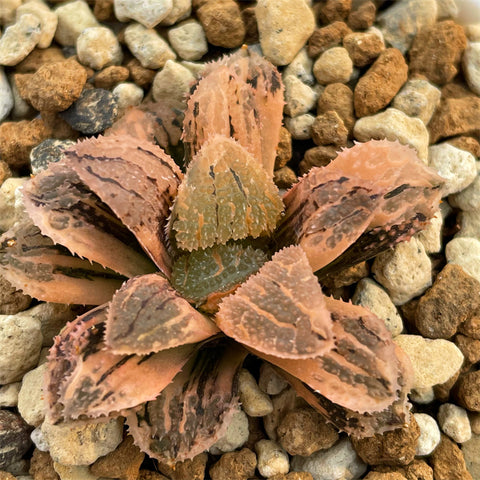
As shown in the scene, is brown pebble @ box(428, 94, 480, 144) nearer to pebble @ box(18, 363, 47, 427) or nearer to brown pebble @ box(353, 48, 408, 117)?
brown pebble @ box(353, 48, 408, 117)

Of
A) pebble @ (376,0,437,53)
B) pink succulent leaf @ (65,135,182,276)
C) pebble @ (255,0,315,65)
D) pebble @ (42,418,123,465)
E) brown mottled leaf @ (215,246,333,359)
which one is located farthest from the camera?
pebble @ (376,0,437,53)

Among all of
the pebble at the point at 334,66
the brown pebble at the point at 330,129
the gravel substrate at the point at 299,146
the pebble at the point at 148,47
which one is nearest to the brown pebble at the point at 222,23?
the gravel substrate at the point at 299,146

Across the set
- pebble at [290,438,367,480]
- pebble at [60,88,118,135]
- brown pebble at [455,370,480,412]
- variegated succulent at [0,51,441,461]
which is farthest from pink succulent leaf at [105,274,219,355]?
brown pebble at [455,370,480,412]

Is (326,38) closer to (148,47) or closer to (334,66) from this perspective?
(334,66)

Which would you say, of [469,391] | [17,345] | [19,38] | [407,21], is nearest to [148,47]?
[19,38]

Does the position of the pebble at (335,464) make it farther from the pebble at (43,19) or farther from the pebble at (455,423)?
the pebble at (43,19)

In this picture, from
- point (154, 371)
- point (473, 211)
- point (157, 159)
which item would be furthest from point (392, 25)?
point (154, 371)

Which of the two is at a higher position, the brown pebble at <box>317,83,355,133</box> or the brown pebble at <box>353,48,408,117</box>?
the brown pebble at <box>353,48,408,117</box>
